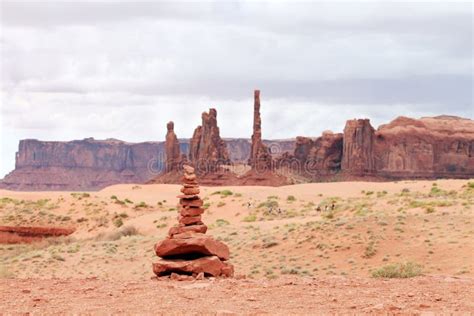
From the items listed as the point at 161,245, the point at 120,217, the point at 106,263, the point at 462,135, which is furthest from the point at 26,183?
the point at 161,245

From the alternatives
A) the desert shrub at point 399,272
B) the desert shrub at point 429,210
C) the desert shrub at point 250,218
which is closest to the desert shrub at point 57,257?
the desert shrub at point 250,218

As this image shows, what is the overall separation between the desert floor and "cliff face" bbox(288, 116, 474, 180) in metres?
54.0

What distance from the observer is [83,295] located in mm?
13711

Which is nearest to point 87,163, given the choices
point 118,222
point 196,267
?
point 118,222

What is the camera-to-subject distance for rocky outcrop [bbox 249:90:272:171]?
374 feet

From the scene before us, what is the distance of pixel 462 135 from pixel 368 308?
12157 centimetres

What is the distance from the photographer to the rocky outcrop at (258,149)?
114 meters

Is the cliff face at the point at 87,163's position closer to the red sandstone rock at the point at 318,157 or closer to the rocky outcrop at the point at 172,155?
the red sandstone rock at the point at 318,157

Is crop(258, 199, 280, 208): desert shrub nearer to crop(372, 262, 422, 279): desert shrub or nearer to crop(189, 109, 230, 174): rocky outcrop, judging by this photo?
crop(372, 262, 422, 279): desert shrub

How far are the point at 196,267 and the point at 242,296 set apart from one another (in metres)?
3.63

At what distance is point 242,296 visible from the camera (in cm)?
1350

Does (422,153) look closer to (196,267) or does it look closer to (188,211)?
(188,211)

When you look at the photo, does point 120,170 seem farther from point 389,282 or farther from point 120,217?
point 389,282

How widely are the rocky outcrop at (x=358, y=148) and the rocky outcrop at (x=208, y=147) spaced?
1816 centimetres
